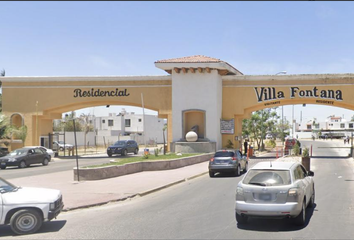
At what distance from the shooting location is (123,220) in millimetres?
10812

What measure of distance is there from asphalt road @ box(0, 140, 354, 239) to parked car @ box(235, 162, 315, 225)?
371 millimetres

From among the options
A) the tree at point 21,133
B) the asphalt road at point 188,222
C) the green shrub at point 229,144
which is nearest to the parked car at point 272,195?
the asphalt road at point 188,222

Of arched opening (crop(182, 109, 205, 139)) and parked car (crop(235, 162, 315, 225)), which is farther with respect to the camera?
arched opening (crop(182, 109, 205, 139))

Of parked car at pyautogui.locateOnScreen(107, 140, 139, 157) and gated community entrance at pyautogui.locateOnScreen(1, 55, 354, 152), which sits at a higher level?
gated community entrance at pyautogui.locateOnScreen(1, 55, 354, 152)

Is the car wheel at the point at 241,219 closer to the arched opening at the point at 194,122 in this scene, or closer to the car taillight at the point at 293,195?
the car taillight at the point at 293,195

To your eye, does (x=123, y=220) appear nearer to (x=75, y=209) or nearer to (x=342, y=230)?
(x=75, y=209)

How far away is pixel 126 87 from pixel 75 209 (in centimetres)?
2753

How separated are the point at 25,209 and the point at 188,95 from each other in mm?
29410

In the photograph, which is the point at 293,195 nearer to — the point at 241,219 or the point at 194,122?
the point at 241,219

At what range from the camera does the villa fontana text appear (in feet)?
119

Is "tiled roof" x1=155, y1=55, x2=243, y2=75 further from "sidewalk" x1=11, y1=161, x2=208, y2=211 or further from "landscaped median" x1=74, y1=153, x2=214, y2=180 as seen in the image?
"sidewalk" x1=11, y1=161, x2=208, y2=211

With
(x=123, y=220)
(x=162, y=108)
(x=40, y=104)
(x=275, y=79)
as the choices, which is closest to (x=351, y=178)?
(x=123, y=220)

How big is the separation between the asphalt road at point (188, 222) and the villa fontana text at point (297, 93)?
2295 cm

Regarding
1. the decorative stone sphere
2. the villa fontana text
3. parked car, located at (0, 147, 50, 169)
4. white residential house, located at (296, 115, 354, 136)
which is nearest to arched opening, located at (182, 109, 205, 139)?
the decorative stone sphere
